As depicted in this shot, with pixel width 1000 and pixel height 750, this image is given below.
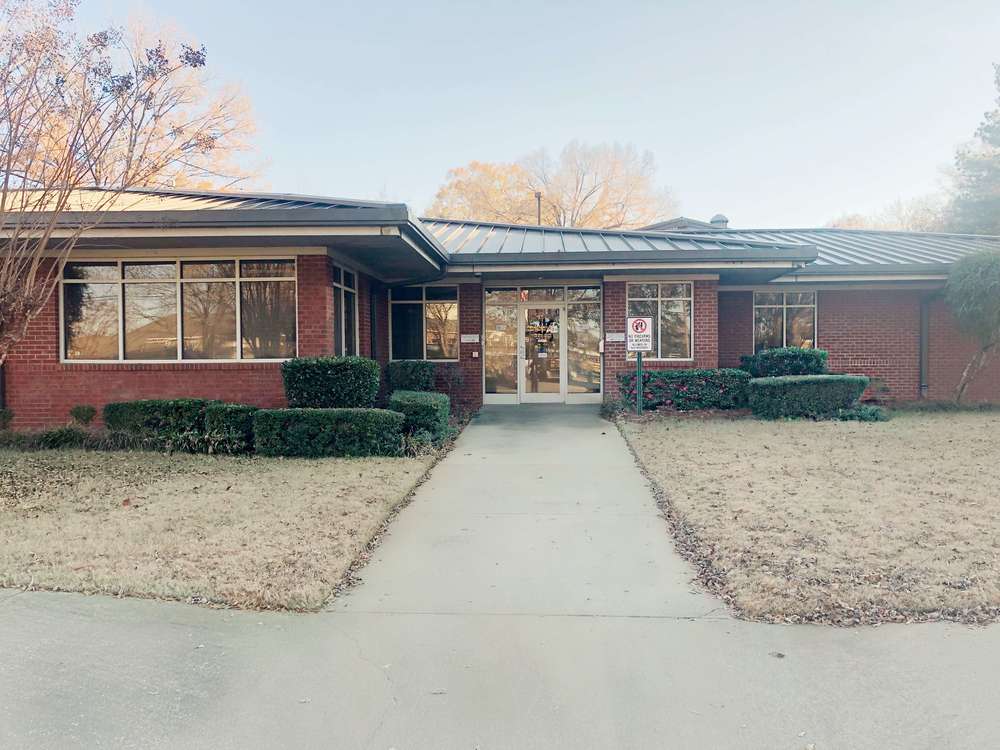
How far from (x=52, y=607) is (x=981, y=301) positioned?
15.3m

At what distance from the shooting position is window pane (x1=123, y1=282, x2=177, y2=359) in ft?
34.7

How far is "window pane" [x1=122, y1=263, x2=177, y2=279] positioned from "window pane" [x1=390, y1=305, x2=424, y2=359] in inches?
197

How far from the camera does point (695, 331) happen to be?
13516 mm

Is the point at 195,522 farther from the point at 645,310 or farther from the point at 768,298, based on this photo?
the point at 768,298

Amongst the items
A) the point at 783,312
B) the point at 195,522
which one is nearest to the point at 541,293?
the point at 783,312

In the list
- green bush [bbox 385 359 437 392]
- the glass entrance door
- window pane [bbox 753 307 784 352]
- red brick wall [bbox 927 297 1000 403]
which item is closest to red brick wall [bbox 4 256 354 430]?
green bush [bbox 385 359 437 392]

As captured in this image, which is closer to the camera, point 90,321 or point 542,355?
point 90,321

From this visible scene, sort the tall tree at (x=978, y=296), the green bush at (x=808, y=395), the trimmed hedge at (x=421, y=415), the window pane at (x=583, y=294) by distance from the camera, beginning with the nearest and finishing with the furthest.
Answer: the trimmed hedge at (x=421, y=415) < the green bush at (x=808, y=395) < the tall tree at (x=978, y=296) < the window pane at (x=583, y=294)

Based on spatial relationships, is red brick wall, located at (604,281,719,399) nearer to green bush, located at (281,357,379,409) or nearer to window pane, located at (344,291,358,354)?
window pane, located at (344,291,358,354)

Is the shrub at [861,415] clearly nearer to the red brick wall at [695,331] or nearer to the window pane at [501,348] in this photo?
the red brick wall at [695,331]

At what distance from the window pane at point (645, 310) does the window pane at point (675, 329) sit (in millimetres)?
121

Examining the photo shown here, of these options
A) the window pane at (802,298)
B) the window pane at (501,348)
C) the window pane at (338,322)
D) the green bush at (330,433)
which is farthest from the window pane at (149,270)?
the window pane at (802,298)

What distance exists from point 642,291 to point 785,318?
373 centimetres

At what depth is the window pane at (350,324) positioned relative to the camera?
1184cm
